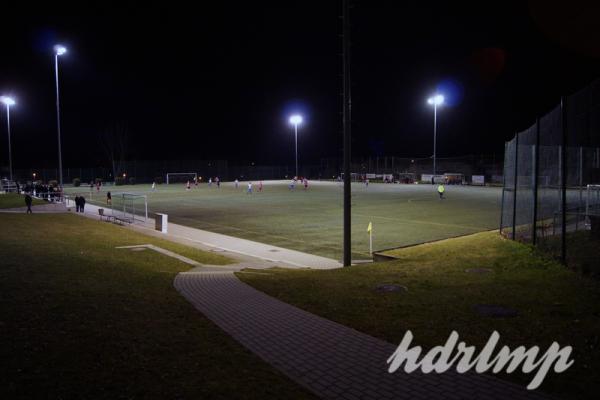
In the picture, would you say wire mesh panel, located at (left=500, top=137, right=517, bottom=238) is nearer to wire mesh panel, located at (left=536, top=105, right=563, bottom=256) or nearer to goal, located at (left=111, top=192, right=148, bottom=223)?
wire mesh panel, located at (left=536, top=105, right=563, bottom=256)

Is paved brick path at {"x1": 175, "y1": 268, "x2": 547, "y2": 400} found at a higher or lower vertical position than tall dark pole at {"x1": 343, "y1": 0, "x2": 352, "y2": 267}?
lower

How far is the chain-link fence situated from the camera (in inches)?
414

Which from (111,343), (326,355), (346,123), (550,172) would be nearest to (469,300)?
(326,355)

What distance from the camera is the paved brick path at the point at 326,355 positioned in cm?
534

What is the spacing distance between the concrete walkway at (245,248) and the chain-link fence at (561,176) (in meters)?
6.49

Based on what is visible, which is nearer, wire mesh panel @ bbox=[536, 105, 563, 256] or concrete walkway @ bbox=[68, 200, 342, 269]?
wire mesh panel @ bbox=[536, 105, 563, 256]

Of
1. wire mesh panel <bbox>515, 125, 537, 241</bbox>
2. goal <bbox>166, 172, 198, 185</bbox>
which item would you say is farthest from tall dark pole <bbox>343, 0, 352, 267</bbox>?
goal <bbox>166, 172, 198, 185</bbox>

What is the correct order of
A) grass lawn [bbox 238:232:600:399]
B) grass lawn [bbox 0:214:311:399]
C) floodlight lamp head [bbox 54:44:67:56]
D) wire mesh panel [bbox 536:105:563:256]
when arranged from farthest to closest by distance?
floodlight lamp head [bbox 54:44:67:56] → wire mesh panel [bbox 536:105:563:256] → grass lawn [bbox 238:232:600:399] → grass lawn [bbox 0:214:311:399]

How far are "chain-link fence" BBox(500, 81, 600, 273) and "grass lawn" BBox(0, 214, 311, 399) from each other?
7855 mm

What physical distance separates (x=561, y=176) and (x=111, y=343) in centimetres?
1051

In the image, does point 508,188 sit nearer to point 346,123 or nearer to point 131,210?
point 346,123

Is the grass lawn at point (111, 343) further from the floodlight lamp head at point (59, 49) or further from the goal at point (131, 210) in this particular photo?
the floodlight lamp head at point (59, 49)

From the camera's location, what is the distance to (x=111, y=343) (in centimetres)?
637

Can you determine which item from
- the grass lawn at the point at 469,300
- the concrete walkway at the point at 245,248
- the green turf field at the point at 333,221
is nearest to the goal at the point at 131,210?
the green turf field at the point at 333,221
